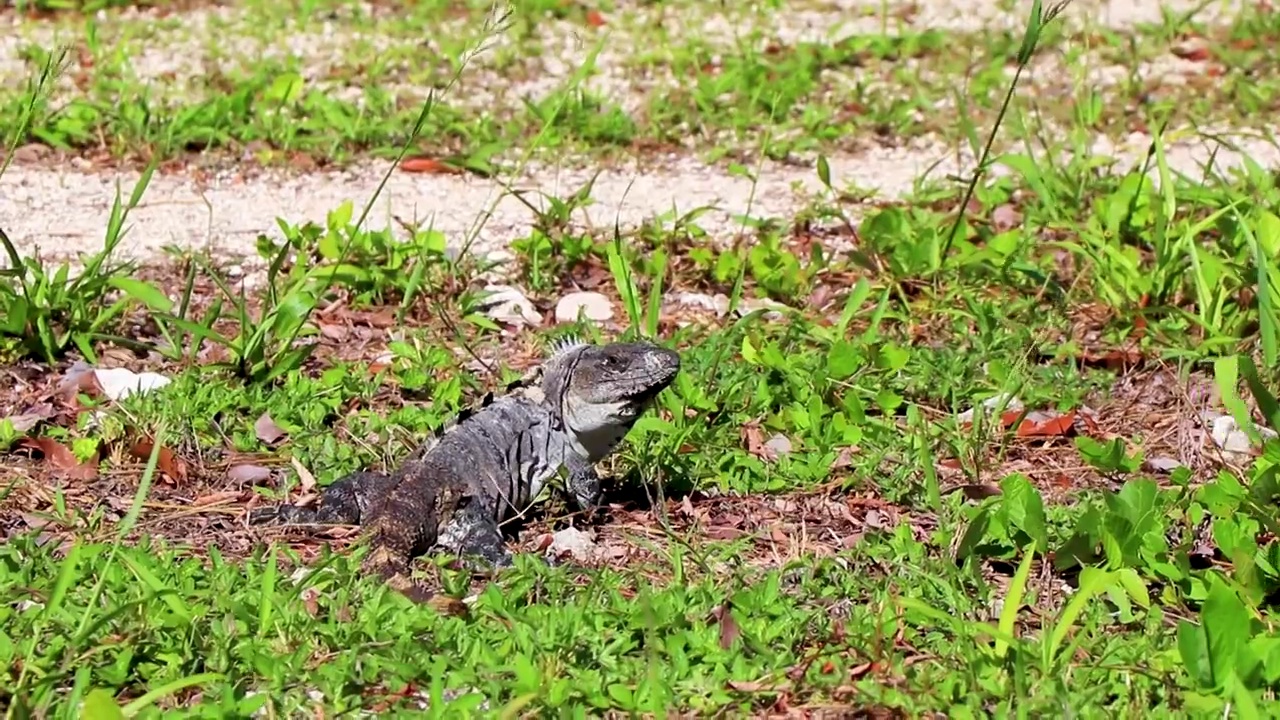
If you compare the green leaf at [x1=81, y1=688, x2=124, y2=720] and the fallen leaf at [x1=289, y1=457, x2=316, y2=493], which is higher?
the green leaf at [x1=81, y1=688, x2=124, y2=720]

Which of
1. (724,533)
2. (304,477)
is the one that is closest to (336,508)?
(304,477)

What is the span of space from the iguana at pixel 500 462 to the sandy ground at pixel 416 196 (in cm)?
187

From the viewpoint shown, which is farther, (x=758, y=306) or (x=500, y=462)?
(x=758, y=306)

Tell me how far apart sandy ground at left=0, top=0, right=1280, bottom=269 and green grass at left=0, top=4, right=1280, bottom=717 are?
288 millimetres

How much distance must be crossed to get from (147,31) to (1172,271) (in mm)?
5952

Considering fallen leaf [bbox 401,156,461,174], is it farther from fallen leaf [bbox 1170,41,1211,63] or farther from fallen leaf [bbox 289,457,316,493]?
fallen leaf [bbox 1170,41,1211,63]

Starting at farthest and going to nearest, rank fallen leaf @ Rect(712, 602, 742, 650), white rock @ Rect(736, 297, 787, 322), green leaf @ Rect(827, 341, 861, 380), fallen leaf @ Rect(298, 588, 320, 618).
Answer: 1. white rock @ Rect(736, 297, 787, 322)
2. green leaf @ Rect(827, 341, 861, 380)
3. fallen leaf @ Rect(298, 588, 320, 618)
4. fallen leaf @ Rect(712, 602, 742, 650)

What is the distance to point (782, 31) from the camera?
982 centimetres

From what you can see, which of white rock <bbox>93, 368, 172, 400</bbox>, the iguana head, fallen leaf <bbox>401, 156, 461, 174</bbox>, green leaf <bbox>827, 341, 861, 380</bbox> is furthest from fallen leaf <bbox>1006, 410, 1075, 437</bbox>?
fallen leaf <bbox>401, 156, 461, 174</bbox>

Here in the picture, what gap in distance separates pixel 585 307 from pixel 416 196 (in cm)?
141

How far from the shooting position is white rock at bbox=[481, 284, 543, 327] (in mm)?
6258

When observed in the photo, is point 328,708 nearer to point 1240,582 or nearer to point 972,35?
point 1240,582

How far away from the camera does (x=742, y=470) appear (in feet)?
16.2

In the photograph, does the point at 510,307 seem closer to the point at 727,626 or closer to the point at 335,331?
the point at 335,331
